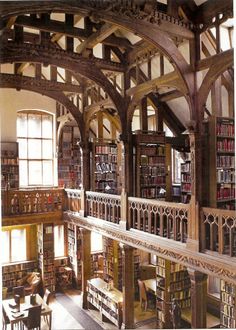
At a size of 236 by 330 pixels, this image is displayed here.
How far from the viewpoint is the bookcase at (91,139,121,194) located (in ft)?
35.2

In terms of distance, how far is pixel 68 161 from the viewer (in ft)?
42.9

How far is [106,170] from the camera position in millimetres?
11117

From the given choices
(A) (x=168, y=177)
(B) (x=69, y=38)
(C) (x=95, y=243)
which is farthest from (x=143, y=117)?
(C) (x=95, y=243)

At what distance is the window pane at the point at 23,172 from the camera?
12.1m

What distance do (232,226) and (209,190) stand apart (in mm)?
1301

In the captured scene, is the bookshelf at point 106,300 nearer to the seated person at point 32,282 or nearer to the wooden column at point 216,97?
the seated person at point 32,282

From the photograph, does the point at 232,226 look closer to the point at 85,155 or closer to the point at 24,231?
the point at 85,155

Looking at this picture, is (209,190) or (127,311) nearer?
(209,190)

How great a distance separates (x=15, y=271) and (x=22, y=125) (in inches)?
204

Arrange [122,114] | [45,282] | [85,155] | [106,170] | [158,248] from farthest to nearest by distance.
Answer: [45,282]
[106,170]
[85,155]
[122,114]
[158,248]

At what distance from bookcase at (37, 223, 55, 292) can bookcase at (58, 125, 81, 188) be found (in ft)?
5.99

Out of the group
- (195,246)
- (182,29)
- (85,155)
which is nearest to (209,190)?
(195,246)

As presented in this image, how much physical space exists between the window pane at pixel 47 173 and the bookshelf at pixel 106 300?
13.4 feet

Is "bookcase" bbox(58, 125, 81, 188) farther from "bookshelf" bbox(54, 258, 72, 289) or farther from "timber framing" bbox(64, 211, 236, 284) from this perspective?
"timber framing" bbox(64, 211, 236, 284)
